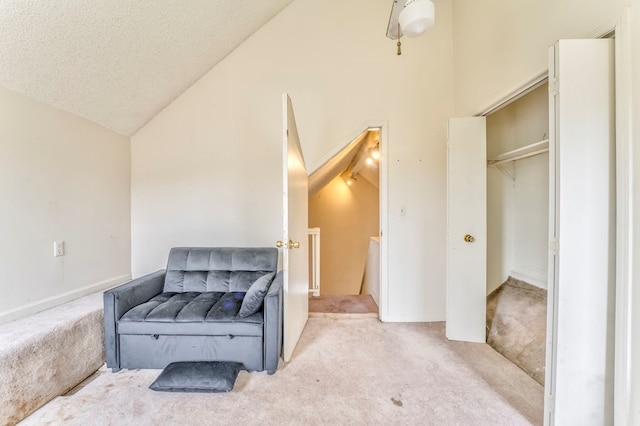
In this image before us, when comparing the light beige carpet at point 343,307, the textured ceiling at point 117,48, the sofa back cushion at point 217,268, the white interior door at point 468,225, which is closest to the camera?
the textured ceiling at point 117,48

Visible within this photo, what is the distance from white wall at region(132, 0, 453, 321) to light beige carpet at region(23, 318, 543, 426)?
805 mm

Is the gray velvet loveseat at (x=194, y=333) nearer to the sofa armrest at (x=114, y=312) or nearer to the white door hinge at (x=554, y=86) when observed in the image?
the sofa armrest at (x=114, y=312)

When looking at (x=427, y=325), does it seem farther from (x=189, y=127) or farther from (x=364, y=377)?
(x=189, y=127)

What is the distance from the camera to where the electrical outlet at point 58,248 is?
194 centimetres

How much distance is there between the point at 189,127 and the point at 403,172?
7.50 feet

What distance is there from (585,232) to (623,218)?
0.43 feet

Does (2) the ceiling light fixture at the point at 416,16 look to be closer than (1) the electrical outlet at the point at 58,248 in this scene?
Yes

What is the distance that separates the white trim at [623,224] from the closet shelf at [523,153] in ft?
2.00

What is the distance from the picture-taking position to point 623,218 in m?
1.08

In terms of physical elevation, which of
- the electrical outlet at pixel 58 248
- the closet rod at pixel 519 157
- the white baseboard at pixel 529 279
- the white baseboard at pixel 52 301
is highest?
the closet rod at pixel 519 157

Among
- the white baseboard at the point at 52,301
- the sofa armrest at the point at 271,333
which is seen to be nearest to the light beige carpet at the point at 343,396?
the sofa armrest at the point at 271,333

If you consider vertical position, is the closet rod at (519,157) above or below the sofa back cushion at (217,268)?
above

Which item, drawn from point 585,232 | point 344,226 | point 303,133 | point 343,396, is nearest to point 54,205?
point 303,133

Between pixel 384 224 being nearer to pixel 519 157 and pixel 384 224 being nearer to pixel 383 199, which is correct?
pixel 383 199
